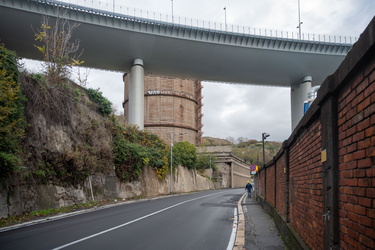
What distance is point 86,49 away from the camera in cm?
3888

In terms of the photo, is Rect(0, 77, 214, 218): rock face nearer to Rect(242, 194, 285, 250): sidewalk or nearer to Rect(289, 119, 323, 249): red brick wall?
Rect(242, 194, 285, 250): sidewalk

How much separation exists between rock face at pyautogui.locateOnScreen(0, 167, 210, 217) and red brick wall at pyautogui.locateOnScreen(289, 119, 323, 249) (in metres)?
11.4

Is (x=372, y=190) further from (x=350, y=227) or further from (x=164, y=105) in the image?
(x=164, y=105)

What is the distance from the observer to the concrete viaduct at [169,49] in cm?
3366

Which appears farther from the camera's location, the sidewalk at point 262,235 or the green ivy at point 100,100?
the green ivy at point 100,100

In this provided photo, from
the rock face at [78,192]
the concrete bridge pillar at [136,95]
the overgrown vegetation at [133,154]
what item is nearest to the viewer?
the rock face at [78,192]

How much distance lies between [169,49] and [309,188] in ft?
120

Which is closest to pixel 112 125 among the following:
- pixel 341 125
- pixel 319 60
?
pixel 341 125

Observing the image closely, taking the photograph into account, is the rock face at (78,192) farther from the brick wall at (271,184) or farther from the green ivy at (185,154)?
the brick wall at (271,184)

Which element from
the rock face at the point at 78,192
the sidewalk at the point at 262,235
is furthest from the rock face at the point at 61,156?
the sidewalk at the point at 262,235

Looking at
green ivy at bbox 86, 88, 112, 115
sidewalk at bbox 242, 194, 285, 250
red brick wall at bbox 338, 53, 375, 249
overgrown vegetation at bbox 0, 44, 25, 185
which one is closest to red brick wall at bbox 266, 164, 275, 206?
sidewalk at bbox 242, 194, 285, 250

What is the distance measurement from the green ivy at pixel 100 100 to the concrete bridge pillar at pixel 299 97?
3020 centimetres

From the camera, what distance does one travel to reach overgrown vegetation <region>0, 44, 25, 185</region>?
1177cm

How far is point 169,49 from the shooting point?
39.9 metres
